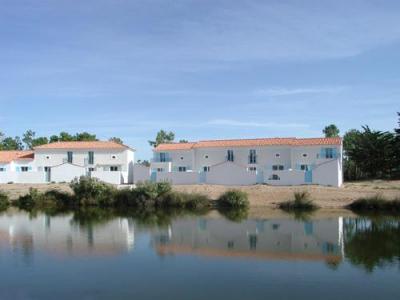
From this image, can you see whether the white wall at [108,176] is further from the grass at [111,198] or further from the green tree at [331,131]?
the green tree at [331,131]

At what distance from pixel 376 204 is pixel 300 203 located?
6.52m

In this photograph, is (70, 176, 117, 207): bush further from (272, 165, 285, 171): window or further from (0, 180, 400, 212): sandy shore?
(272, 165, 285, 171): window

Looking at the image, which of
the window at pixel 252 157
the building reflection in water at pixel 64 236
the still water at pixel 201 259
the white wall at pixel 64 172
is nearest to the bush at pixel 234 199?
the still water at pixel 201 259

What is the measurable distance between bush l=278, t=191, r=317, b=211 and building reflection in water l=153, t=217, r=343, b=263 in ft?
22.1

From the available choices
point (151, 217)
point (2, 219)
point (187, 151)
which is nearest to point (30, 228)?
point (2, 219)

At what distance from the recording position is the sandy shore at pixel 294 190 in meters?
46.9

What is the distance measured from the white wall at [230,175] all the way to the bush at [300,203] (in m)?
Result: 9.73

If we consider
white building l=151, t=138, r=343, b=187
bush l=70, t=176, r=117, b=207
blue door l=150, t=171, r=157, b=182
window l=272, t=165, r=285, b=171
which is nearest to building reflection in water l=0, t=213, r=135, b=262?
bush l=70, t=176, r=117, b=207

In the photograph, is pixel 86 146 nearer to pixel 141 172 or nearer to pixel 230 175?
pixel 141 172

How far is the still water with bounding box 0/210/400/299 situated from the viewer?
17.8 metres

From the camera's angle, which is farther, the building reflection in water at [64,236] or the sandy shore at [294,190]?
the sandy shore at [294,190]

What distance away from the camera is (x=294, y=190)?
4991 cm

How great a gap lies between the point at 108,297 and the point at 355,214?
2957 cm

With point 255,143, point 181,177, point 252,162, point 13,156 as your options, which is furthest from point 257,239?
point 13,156
